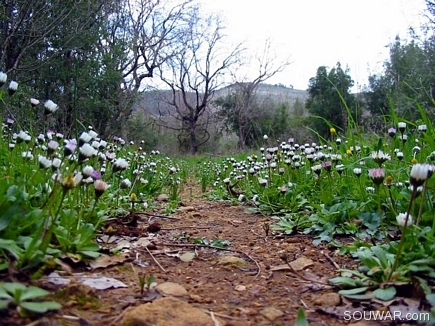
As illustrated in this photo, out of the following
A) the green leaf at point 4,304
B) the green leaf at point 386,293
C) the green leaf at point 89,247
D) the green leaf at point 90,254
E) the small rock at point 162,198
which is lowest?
the small rock at point 162,198

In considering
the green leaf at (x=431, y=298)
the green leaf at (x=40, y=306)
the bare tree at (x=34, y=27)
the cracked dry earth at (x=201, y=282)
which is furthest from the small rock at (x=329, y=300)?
the bare tree at (x=34, y=27)

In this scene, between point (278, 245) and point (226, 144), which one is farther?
point (226, 144)

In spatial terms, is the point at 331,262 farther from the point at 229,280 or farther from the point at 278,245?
the point at 229,280

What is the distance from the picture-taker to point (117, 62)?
996 cm

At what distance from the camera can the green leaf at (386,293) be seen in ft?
3.19

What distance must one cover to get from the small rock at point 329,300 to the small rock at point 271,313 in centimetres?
13

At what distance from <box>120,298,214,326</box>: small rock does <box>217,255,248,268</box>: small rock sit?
0.44 metres

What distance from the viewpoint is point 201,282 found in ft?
3.89

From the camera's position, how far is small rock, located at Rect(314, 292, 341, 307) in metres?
1.01

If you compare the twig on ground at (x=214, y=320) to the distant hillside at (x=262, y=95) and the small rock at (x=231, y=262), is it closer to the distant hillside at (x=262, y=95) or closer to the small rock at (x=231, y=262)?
the small rock at (x=231, y=262)

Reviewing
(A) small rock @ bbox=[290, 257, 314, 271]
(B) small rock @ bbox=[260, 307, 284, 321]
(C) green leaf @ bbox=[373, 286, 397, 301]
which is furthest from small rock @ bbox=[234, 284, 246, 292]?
(C) green leaf @ bbox=[373, 286, 397, 301]

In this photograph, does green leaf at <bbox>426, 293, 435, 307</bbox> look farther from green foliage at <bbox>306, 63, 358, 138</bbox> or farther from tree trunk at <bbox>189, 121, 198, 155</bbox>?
tree trunk at <bbox>189, 121, 198, 155</bbox>

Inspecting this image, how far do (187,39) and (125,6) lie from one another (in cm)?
432

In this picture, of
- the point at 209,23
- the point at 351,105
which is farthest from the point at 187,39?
the point at 351,105
